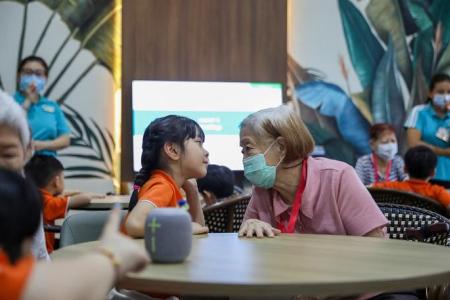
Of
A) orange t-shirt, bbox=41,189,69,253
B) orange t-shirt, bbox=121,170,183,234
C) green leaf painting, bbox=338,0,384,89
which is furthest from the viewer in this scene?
green leaf painting, bbox=338,0,384,89

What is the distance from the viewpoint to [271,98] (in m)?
6.11

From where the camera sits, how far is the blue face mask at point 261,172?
2197 millimetres

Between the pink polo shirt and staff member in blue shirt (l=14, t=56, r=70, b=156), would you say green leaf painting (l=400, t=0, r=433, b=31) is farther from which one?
the pink polo shirt

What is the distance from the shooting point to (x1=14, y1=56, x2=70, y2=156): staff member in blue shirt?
5.03 meters

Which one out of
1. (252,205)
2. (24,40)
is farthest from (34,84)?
(252,205)

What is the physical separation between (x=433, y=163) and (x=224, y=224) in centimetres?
175

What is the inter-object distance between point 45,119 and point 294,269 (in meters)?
4.03

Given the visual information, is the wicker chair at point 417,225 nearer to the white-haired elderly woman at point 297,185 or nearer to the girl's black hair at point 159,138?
the white-haired elderly woman at point 297,185

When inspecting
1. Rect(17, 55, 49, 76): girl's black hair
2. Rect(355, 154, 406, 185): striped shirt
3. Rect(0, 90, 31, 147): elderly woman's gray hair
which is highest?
Rect(17, 55, 49, 76): girl's black hair

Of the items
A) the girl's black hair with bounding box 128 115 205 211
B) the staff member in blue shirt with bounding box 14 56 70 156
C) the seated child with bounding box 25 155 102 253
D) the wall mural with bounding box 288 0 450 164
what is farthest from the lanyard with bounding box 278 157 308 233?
the wall mural with bounding box 288 0 450 164

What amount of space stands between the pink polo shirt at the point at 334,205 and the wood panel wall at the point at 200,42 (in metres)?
3.76

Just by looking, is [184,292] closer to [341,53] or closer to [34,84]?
[34,84]

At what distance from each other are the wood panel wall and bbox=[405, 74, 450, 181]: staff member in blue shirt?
1.26 metres

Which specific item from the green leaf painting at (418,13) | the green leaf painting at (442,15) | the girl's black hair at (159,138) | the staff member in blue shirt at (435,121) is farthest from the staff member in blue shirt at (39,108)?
the green leaf painting at (442,15)
